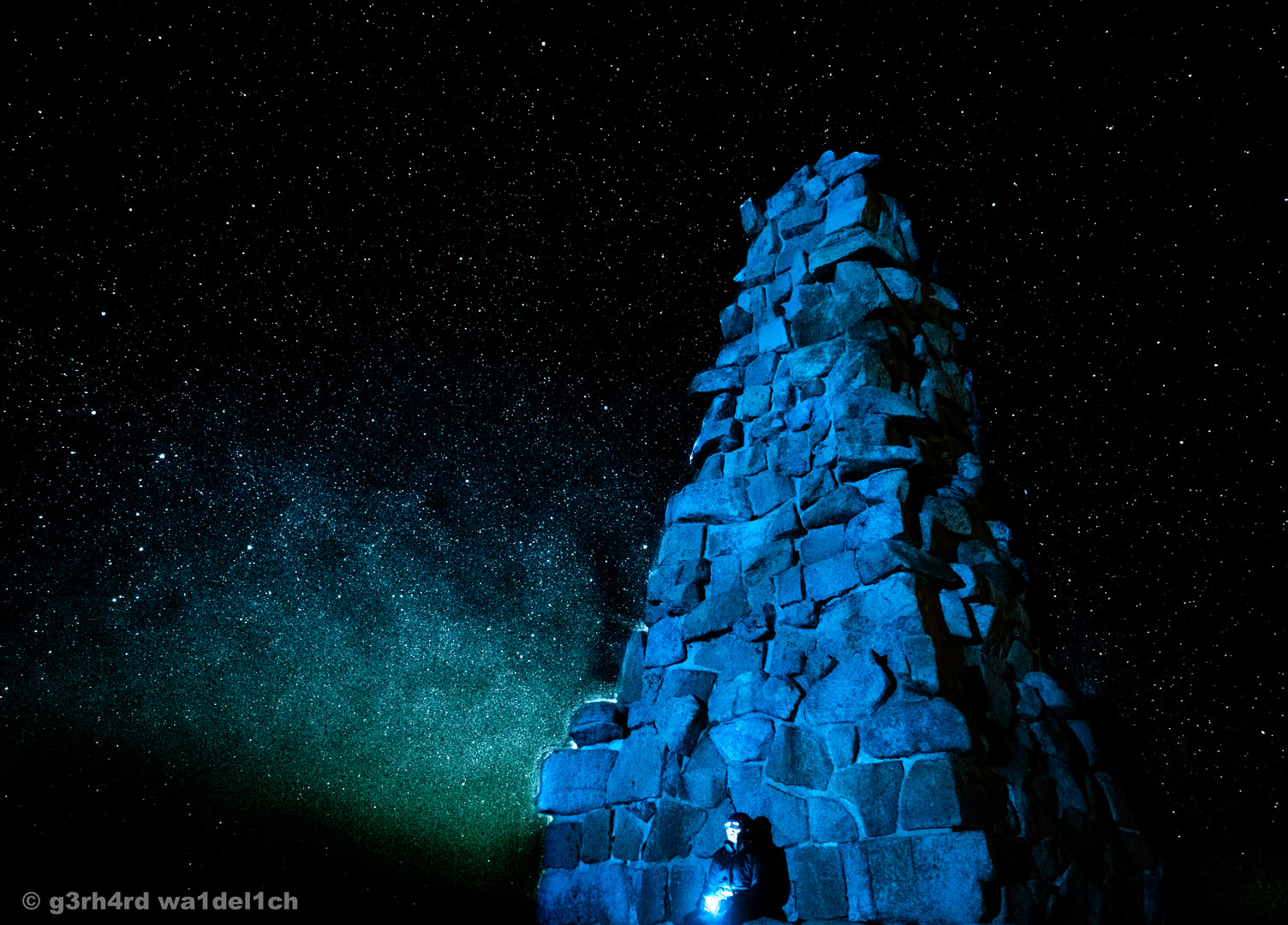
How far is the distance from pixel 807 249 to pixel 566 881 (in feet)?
13.7

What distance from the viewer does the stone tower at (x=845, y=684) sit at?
2.95 meters

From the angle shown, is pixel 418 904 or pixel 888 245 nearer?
pixel 888 245

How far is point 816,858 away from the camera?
9.96ft

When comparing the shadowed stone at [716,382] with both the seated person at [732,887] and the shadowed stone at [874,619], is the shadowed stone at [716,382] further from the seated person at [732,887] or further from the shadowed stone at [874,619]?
the seated person at [732,887]

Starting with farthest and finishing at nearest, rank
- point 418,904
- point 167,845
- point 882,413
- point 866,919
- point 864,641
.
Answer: point 418,904
point 167,845
point 882,413
point 864,641
point 866,919

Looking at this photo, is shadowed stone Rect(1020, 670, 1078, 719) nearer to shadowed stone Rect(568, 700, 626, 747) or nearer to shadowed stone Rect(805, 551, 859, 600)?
shadowed stone Rect(805, 551, 859, 600)

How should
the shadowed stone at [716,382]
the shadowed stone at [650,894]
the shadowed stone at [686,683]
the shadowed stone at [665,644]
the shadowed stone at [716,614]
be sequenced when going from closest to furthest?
the shadowed stone at [650,894] < the shadowed stone at [686,683] < the shadowed stone at [716,614] < the shadowed stone at [665,644] < the shadowed stone at [716,382]

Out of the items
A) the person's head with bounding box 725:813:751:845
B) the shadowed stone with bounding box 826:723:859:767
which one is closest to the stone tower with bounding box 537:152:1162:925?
the shadowed stone with bounding box 826:723:859:767

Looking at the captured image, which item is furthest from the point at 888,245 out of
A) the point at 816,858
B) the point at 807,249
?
the point at 816,858

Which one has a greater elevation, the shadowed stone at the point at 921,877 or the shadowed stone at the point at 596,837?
the shadowed stone at the point at 596,837

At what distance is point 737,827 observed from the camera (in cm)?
313

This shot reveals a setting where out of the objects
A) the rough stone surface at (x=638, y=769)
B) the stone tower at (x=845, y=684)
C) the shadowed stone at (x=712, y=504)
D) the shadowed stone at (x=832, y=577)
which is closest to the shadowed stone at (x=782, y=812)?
the stone tower at (x=845, y=684)

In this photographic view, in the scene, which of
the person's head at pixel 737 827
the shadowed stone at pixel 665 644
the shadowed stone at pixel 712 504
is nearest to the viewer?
the person's head at pixel 737 827

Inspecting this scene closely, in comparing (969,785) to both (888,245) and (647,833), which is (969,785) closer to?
(647,833)
